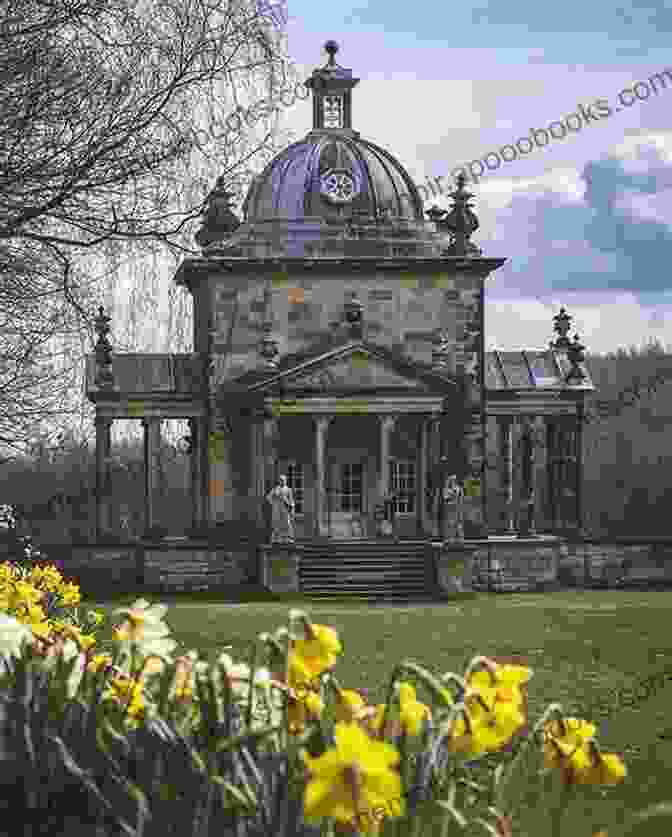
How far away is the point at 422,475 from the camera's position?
4312 cm

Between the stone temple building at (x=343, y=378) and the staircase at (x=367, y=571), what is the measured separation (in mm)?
2287

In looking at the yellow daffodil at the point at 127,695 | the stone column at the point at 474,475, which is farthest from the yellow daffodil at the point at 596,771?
the stone column at the point at 474,475

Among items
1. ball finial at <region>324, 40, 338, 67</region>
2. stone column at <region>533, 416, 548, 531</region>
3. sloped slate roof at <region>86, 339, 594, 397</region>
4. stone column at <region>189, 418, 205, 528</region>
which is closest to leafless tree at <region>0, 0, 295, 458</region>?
sloped slate roof at <region>86, 339, 594, 397</region>

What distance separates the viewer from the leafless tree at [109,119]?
1193cm

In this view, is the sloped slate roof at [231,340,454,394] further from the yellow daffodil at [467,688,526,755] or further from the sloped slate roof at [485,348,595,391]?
the yellow daffodil at [467,688,526,755]

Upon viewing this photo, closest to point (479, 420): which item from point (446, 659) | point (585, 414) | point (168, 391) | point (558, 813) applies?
point (585, 414)

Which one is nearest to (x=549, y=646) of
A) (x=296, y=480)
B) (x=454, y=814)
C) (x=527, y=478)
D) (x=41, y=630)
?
(x=41, y=630)

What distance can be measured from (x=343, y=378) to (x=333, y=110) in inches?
390

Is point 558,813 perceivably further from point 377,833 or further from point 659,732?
point 659,732

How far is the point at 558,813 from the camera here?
240 inches

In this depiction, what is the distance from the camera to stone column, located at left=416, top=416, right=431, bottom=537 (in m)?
42.8

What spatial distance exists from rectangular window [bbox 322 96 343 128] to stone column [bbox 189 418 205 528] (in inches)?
357

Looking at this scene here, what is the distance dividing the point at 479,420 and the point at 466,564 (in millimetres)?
7816

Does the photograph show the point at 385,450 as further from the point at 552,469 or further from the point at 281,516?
the point at 552,469
